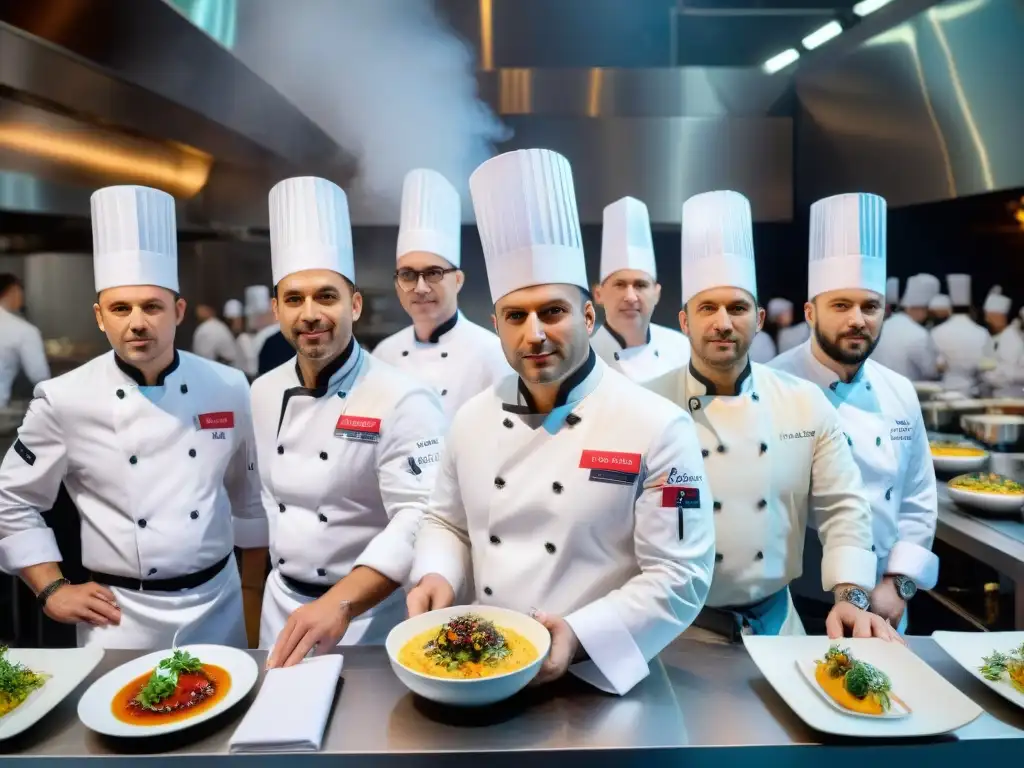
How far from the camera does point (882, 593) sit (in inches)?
74.9

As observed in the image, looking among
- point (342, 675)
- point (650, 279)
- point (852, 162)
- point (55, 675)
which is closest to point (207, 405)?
point (55, 675)

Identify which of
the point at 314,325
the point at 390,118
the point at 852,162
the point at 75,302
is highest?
the point at 390,118

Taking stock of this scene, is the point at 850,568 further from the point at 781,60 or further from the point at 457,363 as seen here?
the point at 781,60

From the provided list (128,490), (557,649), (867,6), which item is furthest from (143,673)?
(867,6)

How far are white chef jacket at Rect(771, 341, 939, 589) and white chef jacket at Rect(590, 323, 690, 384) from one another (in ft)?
3.64

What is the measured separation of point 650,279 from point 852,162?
0.94 metres

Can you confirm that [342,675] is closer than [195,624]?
Yes

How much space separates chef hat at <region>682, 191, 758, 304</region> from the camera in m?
1.84

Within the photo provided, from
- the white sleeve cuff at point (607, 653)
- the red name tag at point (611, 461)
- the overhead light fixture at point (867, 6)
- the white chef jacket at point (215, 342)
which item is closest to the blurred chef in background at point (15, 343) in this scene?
the white chef jacket at point (215, 342)

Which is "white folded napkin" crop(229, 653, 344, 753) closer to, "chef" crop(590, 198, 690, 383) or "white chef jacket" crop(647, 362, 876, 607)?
"white chef jacket" crop(647, 362, 876, 607)

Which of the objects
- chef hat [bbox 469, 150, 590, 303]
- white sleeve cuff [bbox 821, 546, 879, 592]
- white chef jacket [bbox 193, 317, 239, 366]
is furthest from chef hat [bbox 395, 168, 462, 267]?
white sleeve cuff [bbox 821, 546, 879, 592]

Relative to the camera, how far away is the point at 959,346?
3.04 meters

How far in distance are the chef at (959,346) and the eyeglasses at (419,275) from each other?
221 cm

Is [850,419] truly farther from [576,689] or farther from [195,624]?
[195,624]
